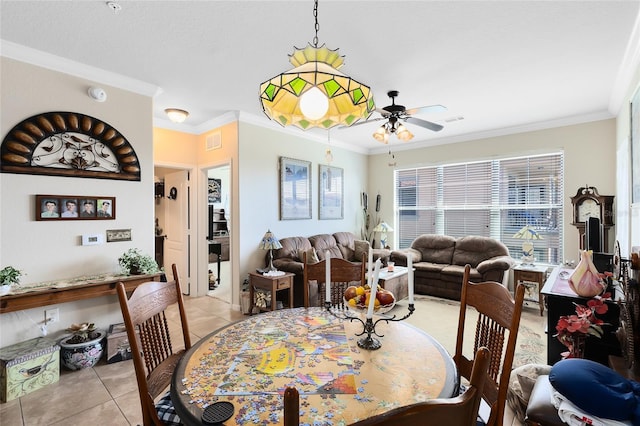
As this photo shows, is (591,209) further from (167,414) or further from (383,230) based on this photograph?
(167,414)

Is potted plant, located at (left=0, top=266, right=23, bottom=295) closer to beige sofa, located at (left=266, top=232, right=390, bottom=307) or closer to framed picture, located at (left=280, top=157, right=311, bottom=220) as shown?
beige sofa, located at (left=266, top=232, right=390, bottom=307)

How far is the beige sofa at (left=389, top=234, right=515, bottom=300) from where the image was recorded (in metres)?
4.55

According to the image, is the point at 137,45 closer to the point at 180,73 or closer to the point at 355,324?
the point at 180,73

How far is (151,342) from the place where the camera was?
1581 mm

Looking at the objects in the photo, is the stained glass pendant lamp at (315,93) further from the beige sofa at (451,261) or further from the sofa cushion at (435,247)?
the sofa cushion at (435,247)

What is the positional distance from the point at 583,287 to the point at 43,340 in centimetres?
421

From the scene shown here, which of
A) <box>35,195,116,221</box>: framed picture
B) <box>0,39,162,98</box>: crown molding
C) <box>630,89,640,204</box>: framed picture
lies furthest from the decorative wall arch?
<box>630,89,640,204</box>: framed picture

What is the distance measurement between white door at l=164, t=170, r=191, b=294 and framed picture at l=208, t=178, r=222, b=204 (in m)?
2.69

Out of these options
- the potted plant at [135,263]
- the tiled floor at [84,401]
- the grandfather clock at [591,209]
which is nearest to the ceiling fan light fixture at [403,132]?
the grandfather clock at [591,209]

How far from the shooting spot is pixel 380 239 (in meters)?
6.63

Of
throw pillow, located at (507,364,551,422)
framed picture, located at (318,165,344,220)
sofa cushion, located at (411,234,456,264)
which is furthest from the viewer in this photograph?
framed picture, located at (318,165,344,220)

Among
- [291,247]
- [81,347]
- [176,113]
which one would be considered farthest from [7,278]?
[291,247]

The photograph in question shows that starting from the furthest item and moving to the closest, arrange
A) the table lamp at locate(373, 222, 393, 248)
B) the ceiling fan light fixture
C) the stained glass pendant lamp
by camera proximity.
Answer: the table lamp at locate(373, 222, 393, 248), the ceiling fan light fixture, the stained glass pendant lamp

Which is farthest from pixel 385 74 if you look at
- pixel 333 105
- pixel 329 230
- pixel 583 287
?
pixel 329 230
